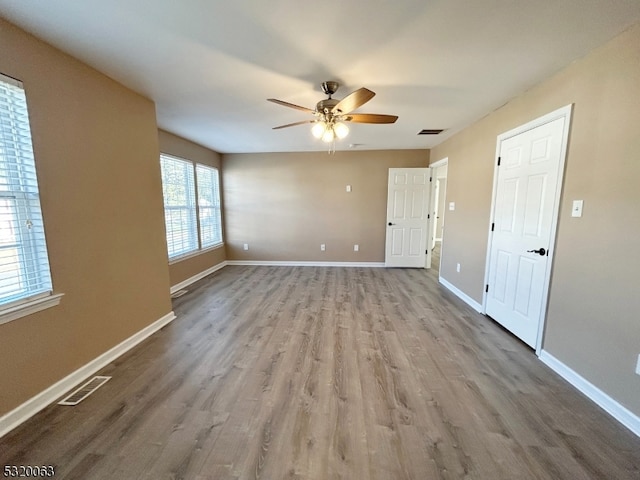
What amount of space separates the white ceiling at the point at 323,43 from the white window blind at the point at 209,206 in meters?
2.20

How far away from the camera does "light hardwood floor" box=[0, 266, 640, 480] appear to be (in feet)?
4.33

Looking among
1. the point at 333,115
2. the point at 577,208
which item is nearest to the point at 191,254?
the point at 333,115

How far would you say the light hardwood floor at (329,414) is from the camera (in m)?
1.32

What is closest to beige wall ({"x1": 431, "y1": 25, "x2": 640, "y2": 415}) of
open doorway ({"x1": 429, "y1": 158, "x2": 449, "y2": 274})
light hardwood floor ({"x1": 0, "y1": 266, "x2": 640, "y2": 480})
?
light hardwood floor ({"x1": 0, "y1": 266, "x2": 640, "y2": 480})

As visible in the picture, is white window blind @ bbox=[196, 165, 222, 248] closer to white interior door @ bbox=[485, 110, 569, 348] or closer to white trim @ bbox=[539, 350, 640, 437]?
white interior door @ bbox=[485, 110, 569, 348]

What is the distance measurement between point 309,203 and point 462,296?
326 centimetres

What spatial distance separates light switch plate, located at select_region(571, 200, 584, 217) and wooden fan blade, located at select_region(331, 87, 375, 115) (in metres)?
1.70

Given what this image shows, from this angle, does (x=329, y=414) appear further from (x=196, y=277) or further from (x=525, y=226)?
(x=196, y=277)

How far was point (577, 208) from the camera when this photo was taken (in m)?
1.91

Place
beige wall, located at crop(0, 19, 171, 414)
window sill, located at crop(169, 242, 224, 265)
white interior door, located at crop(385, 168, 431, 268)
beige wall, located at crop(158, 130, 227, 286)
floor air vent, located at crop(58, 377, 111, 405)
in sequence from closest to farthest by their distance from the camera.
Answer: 1. beige wall, located at crop(0, 19, 171, 414)
2. floor air vent, located at crop(58, 377, 111, 405)
3. beige wall, located at crop(158, 130, 227, 286)
4. window sill, located at crop(169, 242, 224, 265)
5. white interior door, located at crop(385, 168, 431, 268)

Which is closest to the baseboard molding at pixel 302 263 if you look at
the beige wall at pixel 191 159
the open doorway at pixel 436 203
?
the beige wall at pixel 191 159

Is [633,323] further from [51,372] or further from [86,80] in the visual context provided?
[86,80]

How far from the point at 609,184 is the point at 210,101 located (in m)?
3.33

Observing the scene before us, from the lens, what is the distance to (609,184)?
5.52 ft
